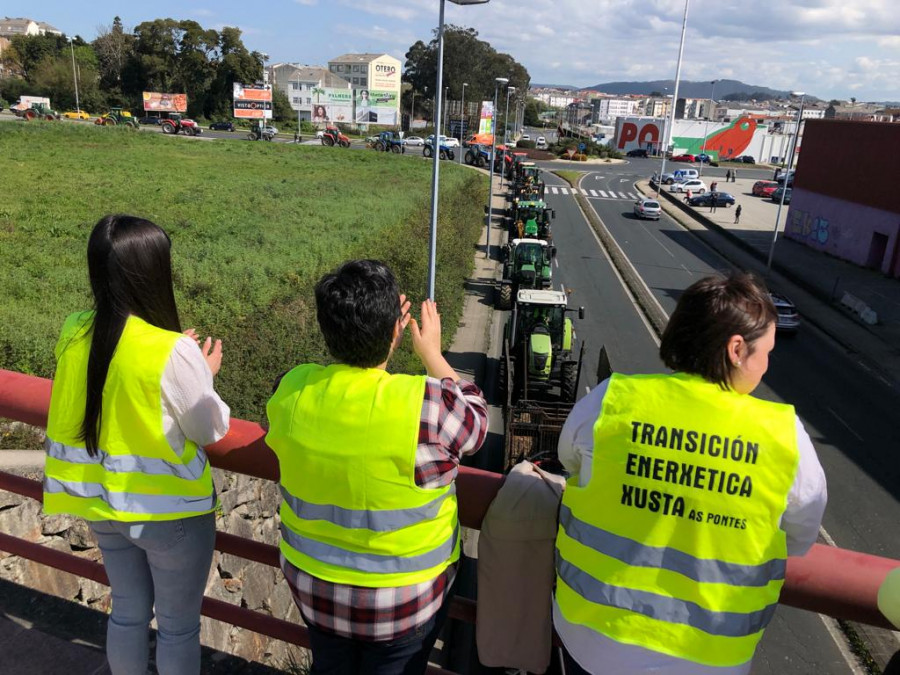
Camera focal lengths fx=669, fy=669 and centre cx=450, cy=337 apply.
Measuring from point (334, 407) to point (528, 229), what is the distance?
31.4 metres

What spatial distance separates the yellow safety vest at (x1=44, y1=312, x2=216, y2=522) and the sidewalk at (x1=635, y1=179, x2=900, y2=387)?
23.8 meters

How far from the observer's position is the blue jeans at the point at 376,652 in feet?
6.97

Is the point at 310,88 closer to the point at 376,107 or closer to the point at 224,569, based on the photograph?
the point at 376,107

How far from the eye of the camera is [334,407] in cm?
195

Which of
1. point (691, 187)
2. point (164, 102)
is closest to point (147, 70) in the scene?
point (164, 102)

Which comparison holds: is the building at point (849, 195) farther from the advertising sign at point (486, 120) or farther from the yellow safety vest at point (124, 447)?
the yellow safety vest at point (124, 447)

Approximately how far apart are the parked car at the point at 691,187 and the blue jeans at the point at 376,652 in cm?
6300

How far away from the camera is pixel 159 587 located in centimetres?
252

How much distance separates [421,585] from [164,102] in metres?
89.2

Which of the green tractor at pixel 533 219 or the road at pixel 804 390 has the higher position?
the green tractor at pixel 533 219

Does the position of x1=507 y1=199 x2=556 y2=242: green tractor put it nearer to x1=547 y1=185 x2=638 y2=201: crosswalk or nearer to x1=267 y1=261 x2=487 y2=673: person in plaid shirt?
x1=547 y1=185 x2=638 y2=201: crosswalk

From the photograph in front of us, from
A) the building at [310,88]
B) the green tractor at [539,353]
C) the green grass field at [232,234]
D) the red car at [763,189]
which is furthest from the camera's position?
the building at [310,88]

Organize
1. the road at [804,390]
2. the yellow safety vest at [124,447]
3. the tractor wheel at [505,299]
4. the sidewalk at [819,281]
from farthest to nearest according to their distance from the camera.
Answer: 1. the tractor wheel at [505,299]
2. the sidewalk at [819,281]
3. the road at [804,390]
4. the yellow safety vest at [124,447]

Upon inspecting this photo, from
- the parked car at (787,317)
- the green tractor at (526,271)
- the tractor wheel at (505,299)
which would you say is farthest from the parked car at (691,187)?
the tractor wheel at (505,299)
